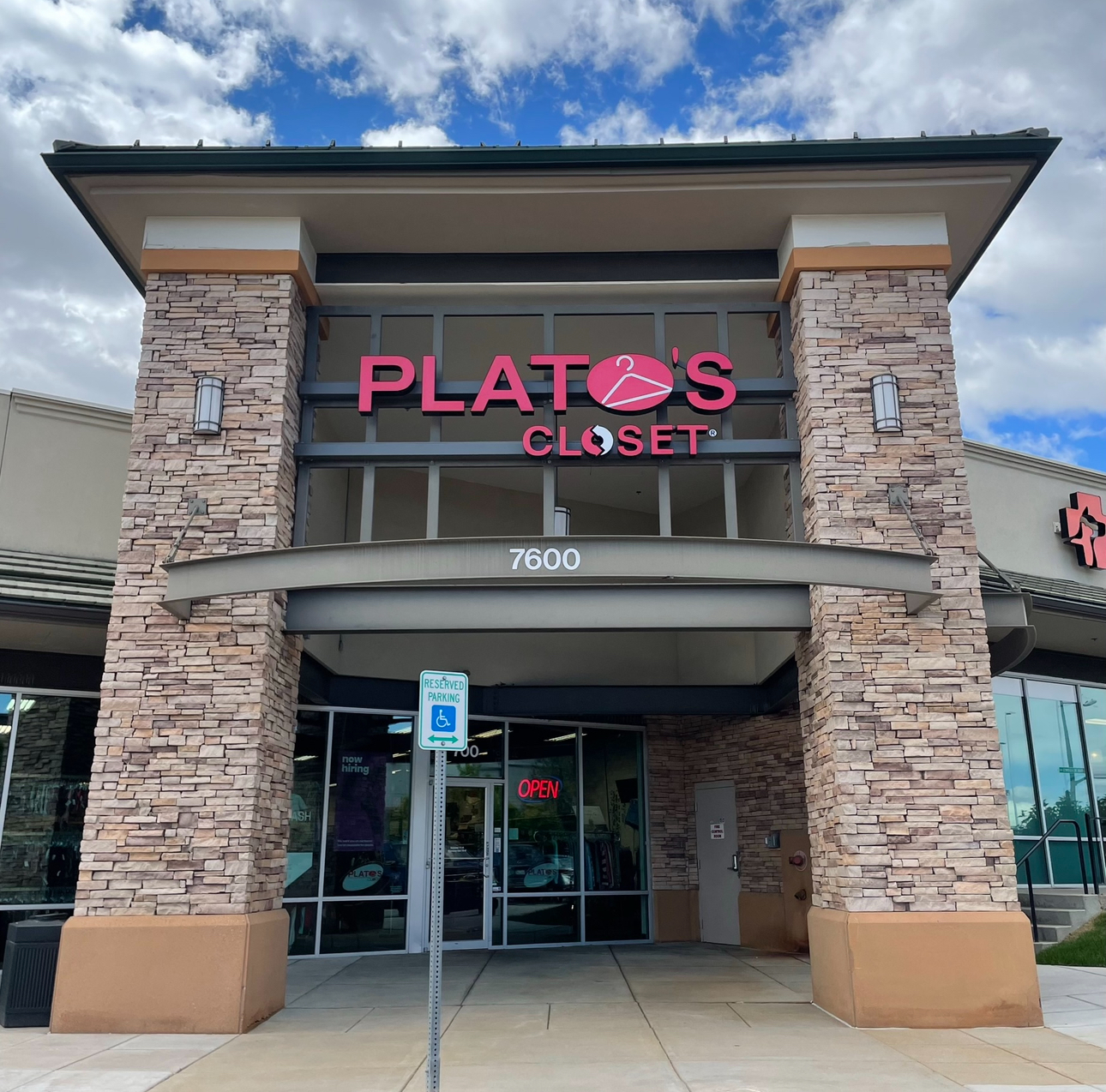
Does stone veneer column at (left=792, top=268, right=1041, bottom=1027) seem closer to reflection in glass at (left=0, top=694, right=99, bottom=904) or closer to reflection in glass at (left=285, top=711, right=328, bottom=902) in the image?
reflection in glass at (left=285, top=711, right=328, bottom=902)

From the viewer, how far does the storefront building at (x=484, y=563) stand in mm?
9539

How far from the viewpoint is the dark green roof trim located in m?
10.8

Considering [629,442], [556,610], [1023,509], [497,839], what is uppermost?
[1023,509]

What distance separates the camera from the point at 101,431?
13.7 meters

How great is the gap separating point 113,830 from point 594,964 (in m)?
6.64

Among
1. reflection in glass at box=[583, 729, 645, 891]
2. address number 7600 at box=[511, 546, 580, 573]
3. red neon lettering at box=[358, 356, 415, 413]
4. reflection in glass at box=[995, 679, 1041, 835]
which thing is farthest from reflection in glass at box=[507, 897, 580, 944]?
red neon lettering at box=[358, 356, 415, 413]

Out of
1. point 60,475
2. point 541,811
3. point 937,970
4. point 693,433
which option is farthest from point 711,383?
point 60,475

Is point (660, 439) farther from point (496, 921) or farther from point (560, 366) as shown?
point (496, 921)

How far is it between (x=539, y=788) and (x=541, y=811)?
0.36 m

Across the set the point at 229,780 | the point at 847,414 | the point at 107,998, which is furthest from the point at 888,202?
the point at 107,998

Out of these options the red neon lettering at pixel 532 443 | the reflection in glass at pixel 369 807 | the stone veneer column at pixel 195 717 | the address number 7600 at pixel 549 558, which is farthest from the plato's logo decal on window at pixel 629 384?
the reflection in glass at pixel 369 807

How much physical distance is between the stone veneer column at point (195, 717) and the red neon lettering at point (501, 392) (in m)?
2.09

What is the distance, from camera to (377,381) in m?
11.6

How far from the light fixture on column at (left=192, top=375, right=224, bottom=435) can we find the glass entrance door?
6.91 metres
